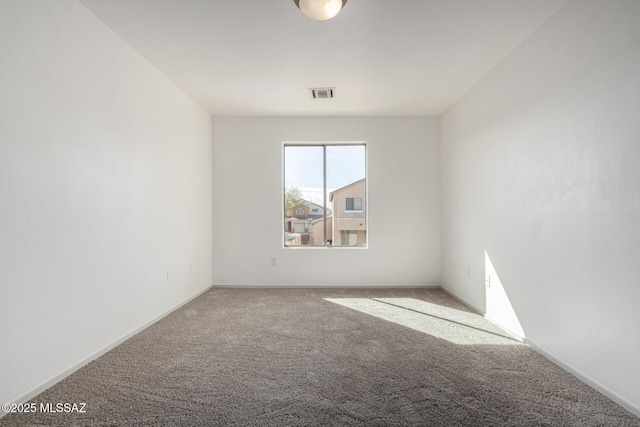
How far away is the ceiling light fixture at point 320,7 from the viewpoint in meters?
2.15

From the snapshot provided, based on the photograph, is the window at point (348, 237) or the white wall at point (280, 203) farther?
the window at point (348, 237)

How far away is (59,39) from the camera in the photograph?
219cm

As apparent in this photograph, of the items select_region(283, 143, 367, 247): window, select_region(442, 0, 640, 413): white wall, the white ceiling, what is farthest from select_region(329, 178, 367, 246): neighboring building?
select_region(442, 0, 640, 413): white wall

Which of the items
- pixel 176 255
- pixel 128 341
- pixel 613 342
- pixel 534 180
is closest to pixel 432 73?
pixel 534 180

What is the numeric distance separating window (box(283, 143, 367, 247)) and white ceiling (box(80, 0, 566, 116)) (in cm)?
111

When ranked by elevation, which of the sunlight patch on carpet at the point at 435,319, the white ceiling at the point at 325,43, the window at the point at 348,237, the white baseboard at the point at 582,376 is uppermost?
the white ceiling at the point at 325,43

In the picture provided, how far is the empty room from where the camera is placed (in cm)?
188

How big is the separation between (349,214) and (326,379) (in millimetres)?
3229

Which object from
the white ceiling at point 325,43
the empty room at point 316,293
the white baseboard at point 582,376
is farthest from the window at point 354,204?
the white baseboard at point 582,376

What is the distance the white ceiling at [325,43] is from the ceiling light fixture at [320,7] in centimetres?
21

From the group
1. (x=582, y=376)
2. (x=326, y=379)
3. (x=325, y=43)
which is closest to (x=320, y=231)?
(x=325, y=43)

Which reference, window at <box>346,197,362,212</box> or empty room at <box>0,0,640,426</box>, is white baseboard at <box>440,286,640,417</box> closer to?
empty room at <box>0,0,640,426</box>

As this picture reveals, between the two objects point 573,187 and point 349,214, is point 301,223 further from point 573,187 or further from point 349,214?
point 573,187

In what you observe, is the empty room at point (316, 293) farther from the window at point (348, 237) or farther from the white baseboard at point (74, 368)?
the window at point (348, 237)
